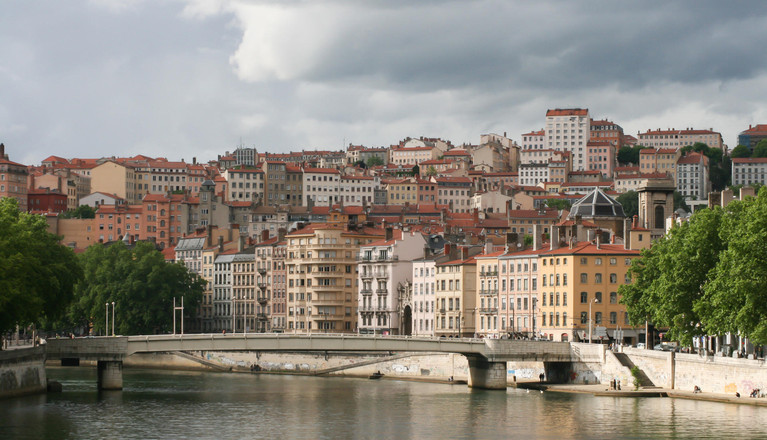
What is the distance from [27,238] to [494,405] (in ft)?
95.1

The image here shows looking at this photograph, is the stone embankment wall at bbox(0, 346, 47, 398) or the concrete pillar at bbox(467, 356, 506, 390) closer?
the stone embankment wall at bbox(0, 346, 47, 398)

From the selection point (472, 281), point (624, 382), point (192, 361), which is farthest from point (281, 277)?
point (624, 382)

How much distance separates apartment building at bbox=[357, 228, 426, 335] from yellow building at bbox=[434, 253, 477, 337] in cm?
743

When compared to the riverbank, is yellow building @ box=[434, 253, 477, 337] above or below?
above

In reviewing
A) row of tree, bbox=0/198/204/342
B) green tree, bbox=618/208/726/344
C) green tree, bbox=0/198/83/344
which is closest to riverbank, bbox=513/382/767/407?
green tree, bbox=618/208/726/344

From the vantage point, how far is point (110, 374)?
91.4 metres

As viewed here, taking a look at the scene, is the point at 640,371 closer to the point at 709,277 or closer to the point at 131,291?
the point at 709,277

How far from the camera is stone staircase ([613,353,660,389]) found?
278ft

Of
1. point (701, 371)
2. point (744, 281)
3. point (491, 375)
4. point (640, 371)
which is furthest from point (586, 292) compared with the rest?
point (744, 281)

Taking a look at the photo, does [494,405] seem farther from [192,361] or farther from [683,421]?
[192,361]

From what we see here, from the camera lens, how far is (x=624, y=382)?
8700 centimetres

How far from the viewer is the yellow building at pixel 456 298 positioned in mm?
120750

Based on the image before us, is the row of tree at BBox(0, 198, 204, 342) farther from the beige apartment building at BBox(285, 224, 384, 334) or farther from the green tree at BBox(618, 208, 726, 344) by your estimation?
the green tree at BBox(618, 208, 726, 344)

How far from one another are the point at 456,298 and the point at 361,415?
47.8 meters
